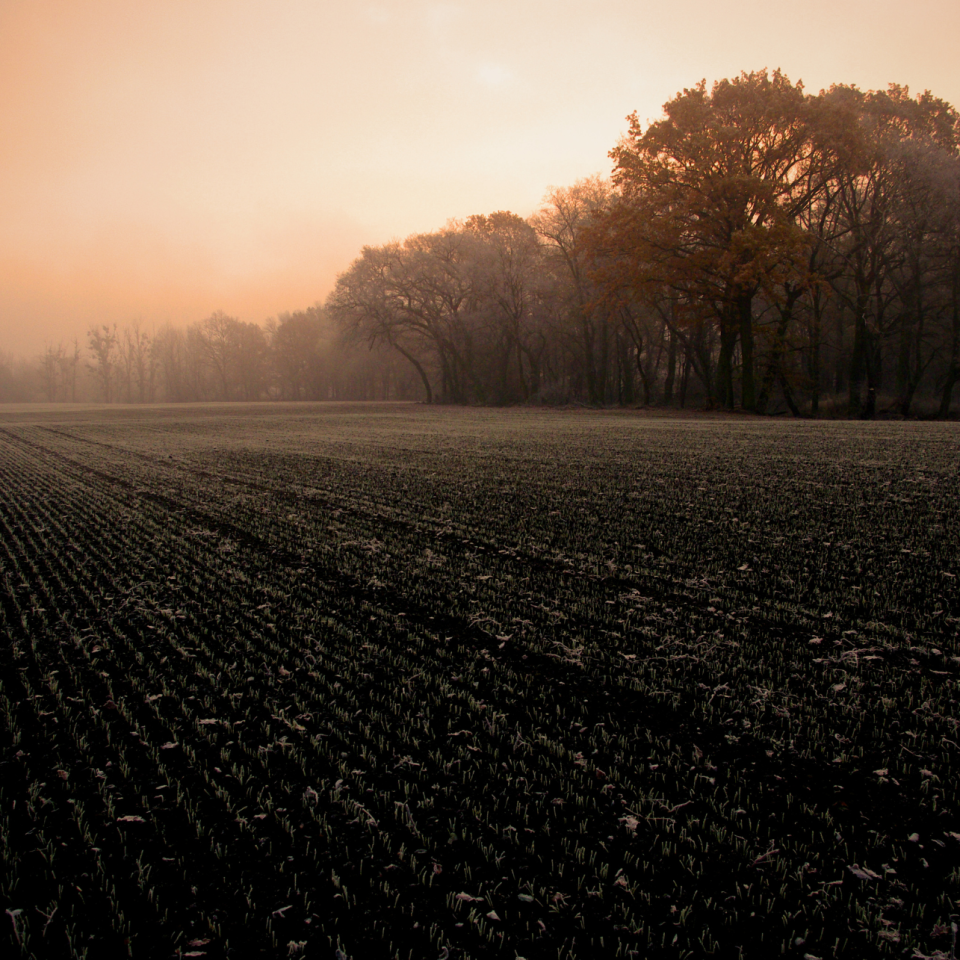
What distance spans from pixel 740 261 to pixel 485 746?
2188 centimetres

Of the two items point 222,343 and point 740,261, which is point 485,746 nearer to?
point 740,261

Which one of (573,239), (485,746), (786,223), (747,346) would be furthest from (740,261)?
(485,746)

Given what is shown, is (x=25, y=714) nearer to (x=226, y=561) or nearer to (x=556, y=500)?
(x=226, y=561)

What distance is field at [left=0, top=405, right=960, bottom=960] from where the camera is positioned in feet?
3.73

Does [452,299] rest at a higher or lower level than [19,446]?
higher

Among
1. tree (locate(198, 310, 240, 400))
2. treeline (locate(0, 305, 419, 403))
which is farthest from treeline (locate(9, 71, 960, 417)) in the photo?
tree (locate(198, 310, 240, 400))

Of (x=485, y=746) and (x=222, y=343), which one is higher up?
(x=222, y=343)

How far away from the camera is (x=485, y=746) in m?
1.63

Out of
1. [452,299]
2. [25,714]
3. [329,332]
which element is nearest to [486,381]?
[452,299]

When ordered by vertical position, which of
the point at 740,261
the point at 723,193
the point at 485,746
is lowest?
the point at 485,746

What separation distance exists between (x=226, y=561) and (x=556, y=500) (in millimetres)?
2654

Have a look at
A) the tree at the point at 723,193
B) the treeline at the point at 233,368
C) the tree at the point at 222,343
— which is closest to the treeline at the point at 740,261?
the tree at the point at 723,193

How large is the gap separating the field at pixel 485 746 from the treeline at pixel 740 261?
18890 mm

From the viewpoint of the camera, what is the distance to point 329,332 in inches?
2667
